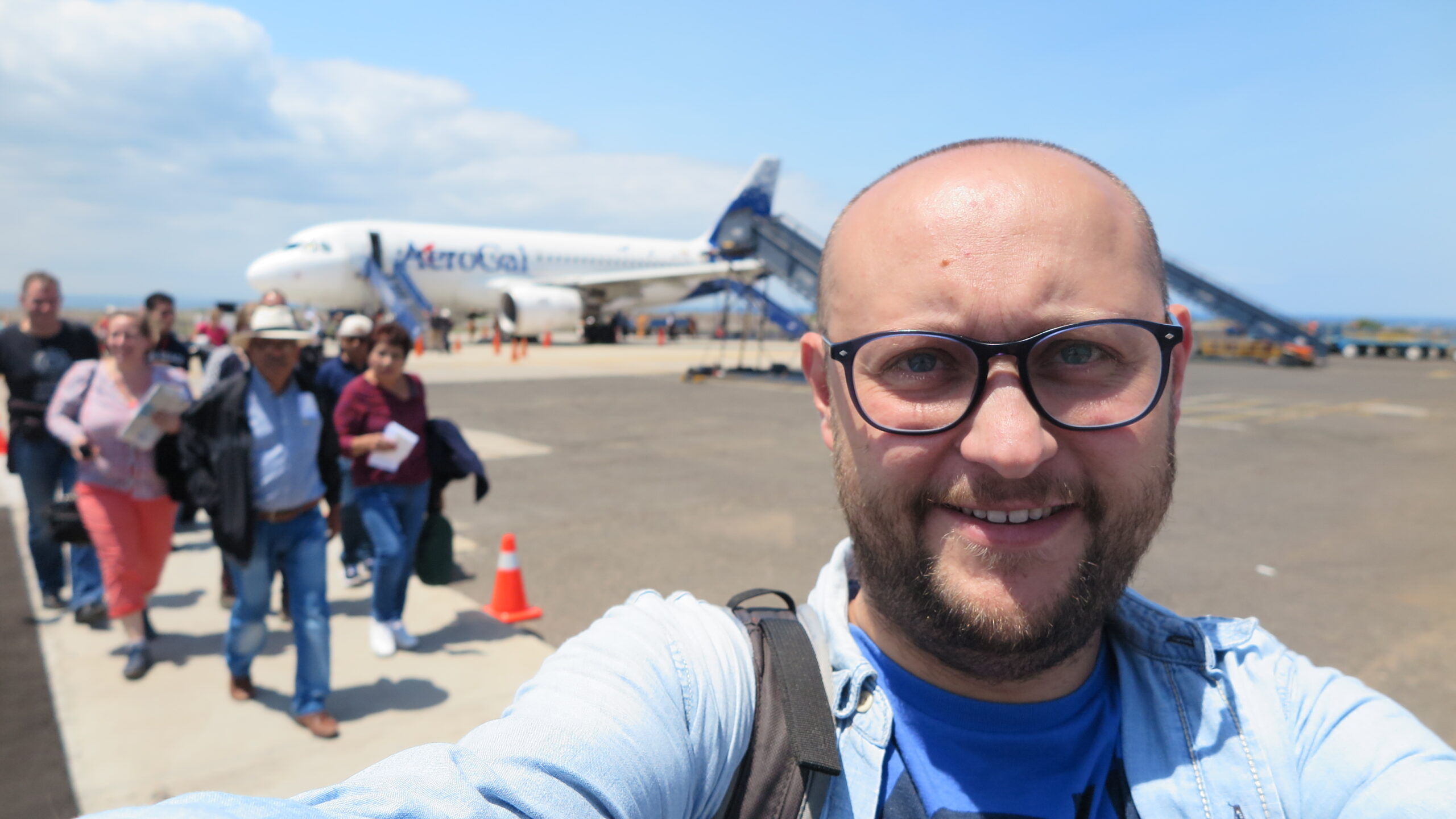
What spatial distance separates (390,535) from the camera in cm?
436

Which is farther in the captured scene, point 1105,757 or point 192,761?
point 192,761

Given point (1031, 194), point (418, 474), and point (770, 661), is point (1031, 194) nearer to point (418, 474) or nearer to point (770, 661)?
point (770, 661)

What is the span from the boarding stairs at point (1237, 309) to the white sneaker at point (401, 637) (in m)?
34.3

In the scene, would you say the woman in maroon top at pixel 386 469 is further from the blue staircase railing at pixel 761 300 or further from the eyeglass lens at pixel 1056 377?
the blue staircase railing at pixel 761 300

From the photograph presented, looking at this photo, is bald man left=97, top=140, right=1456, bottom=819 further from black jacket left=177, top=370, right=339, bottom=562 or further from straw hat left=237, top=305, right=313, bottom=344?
→ straw hat left=237, top=305, right=313, bottom=344

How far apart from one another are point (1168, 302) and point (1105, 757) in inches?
29.6

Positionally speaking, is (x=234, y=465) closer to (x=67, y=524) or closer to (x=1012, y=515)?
(x=67, y=524)

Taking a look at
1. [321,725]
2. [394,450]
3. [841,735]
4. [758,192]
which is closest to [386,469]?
[394,450]

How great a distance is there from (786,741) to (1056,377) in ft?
2.17

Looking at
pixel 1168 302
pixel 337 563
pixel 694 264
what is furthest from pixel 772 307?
pixel 1168 302

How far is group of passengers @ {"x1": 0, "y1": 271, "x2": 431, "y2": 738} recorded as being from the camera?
3.60m

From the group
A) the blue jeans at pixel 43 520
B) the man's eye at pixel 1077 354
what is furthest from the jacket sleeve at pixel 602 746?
the blue jeans at pixel 43 520

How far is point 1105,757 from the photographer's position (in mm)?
1291

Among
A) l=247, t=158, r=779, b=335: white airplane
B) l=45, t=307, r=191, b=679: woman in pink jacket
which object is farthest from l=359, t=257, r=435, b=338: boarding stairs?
l=45, t=307, r=191, b=679: woman in pink jacket
